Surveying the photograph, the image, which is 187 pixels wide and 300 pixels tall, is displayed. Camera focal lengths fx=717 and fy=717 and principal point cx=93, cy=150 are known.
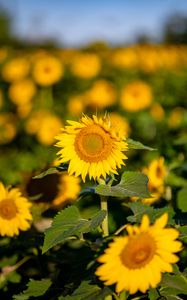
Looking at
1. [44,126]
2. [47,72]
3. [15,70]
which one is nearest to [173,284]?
[44,126]

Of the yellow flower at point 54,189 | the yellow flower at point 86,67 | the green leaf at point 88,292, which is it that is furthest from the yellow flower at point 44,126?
the green leaf at point 88,292

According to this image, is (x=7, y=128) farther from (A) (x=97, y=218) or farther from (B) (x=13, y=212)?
(A) (x=97, y=218)

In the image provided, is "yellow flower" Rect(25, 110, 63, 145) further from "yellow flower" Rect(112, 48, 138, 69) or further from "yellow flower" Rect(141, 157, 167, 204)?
"yellow flower" Rect(141, 157, 167, 204)

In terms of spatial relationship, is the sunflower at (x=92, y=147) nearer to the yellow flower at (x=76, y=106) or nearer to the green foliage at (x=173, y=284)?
the green foliage at (x=173, y=284)

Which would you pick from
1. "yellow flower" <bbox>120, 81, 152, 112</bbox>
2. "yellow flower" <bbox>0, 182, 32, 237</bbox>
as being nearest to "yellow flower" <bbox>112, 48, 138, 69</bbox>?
"yellow flower" <bbox>120, 81, 152, 112</bbox>

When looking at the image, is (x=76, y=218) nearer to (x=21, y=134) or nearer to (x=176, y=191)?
(x=176, y=191)
